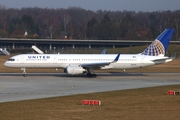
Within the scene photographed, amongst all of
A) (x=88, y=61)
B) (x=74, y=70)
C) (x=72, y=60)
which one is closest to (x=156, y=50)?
(x=88, y=61)

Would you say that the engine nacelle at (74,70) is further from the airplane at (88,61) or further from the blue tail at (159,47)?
the blue tail at (159,47)

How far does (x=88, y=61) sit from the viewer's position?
159ft

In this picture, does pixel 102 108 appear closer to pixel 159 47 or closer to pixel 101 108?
pixel 101 108

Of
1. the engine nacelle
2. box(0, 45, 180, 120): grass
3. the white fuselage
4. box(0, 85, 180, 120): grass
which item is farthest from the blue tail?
box(0, 85, 180, 120): grass

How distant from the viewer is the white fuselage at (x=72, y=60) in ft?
156

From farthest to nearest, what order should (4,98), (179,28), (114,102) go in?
(179,28)
(4,98)
(114,102)

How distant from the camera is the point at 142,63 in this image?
162 ft

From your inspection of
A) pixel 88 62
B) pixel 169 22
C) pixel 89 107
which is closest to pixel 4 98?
pixel 89 107

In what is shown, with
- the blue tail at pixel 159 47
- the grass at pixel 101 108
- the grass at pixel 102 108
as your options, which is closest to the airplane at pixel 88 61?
the blue tail at pixel 159 47

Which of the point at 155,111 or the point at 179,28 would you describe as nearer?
the point at 155,111

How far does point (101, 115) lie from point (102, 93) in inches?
413

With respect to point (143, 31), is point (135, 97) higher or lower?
lower

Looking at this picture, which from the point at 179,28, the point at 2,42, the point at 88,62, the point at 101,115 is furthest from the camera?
the point at 179,28

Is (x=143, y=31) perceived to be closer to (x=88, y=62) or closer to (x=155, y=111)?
(x=88, y=62)
